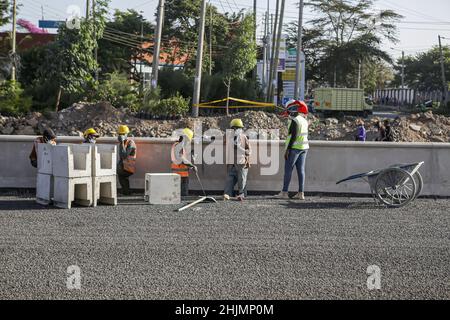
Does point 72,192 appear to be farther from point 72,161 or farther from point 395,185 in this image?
point 395,185

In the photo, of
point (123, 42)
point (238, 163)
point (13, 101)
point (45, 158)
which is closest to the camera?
point (45, 158)

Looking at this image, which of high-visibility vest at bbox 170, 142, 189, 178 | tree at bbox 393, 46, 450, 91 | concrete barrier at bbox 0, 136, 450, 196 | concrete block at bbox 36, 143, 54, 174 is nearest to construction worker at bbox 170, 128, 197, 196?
high-visibility vest at bbox 170, 142, 189, 178

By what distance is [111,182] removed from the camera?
1317 cm

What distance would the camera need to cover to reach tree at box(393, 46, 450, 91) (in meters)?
89.9

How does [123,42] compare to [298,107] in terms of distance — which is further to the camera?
[123,42]

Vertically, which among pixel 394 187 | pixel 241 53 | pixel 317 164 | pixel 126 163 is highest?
pixel 241 53

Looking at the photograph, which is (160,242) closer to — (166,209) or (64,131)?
(166,209)

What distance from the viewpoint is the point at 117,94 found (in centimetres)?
3231

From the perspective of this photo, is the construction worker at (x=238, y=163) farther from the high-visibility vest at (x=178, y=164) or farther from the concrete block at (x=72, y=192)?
the concrete block at (x=72, y=192)

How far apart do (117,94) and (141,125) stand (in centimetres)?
575

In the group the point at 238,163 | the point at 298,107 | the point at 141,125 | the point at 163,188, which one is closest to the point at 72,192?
the point at 163,188

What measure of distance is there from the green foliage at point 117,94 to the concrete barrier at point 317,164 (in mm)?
16415
